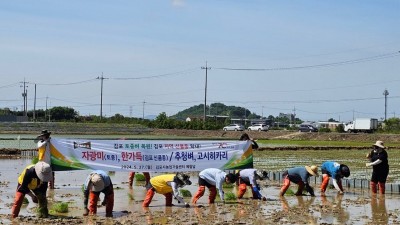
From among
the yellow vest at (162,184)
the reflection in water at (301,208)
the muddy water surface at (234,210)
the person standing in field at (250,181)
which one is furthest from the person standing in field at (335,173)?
the yellow vest at (162,184)

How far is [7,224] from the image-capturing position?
12.9 metres

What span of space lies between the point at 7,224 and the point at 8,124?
224 feet

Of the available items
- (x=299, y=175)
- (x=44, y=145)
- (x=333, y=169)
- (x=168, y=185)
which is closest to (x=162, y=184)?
(x=168, y=185)

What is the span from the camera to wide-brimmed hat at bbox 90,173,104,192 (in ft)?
46.7

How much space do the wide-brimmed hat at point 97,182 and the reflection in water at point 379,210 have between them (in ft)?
20.2

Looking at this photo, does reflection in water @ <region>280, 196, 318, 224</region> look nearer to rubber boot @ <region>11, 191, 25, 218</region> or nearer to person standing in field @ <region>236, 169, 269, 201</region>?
person standing in field @ <region>236, 169, 269, 201</region>

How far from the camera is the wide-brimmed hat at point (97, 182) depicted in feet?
46.7

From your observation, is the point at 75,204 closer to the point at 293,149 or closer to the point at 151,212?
the point at 151,212

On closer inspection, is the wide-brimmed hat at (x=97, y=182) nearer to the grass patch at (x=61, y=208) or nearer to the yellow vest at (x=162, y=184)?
the grass patch at (x=61, y=208)

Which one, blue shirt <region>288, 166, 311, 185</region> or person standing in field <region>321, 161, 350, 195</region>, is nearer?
blue shirt <region>288, 166, 311, 185</region>

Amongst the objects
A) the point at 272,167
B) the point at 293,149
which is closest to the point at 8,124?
the point at 293,149

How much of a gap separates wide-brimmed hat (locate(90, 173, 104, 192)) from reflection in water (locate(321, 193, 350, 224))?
5.19 m

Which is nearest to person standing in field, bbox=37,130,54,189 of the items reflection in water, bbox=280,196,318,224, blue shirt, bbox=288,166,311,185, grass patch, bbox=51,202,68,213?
grass patch, bbox=51,202,68,213

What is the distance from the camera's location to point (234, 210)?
51.4ft
